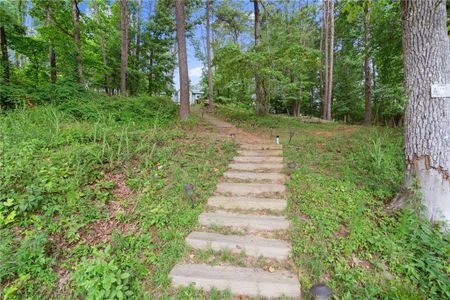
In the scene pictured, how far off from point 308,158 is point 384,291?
2.37 metres

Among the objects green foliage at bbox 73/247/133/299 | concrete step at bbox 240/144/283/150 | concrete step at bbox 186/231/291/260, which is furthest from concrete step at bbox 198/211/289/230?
concrete step at bbox 240/144/283/150

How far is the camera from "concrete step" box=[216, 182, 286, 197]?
3.15 meters

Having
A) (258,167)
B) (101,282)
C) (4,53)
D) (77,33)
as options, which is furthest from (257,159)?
(4,53)

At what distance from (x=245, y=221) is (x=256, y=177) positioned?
102cm

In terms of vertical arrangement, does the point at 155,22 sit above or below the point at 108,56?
above

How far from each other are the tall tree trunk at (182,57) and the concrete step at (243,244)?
5837mm

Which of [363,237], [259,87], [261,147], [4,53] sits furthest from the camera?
[259,87]

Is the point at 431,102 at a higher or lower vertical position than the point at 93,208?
higher

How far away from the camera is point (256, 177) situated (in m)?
3.55

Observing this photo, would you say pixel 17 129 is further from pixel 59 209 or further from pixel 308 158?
pixel 308 158

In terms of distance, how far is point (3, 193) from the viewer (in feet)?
8.05

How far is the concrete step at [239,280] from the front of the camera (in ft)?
6.24

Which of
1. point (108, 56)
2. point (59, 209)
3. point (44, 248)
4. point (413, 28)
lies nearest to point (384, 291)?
point (413, 28)

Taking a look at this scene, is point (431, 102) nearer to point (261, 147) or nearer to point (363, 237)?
point (363, 237)
